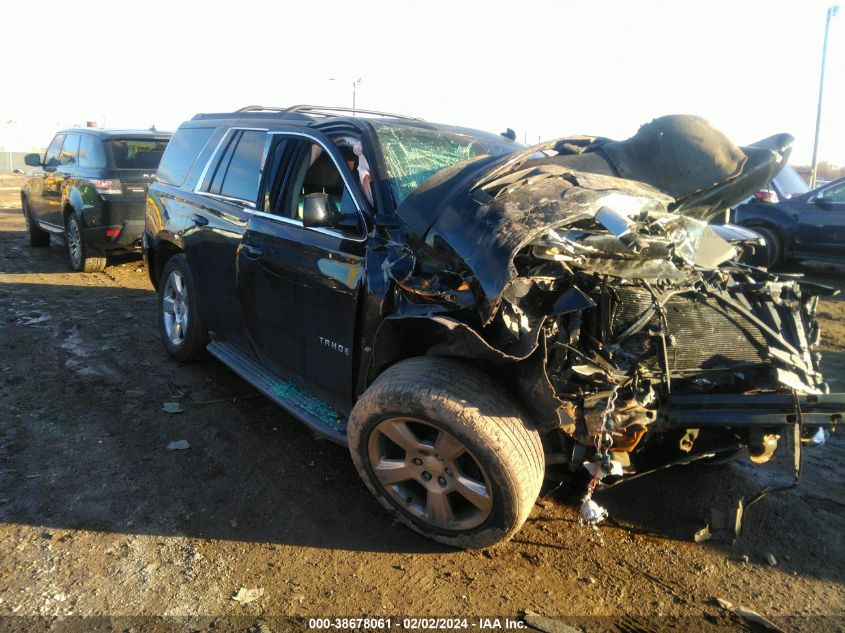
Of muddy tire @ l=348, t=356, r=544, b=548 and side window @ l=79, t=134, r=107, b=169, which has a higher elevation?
side window @ l=79, t=134, r=107, b=169

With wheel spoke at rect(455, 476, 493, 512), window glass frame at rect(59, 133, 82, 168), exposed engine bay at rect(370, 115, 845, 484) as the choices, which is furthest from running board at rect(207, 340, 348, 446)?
window glass frame at rect(59, 133, 82, 168)

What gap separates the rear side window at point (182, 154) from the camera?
5.15 m

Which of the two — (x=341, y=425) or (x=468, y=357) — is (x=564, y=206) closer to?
(x=468, y=357)

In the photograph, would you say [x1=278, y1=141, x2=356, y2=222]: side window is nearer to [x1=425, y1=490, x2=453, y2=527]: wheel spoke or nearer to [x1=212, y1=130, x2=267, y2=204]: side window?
[x1=212, y1=130, x2=267, y2=204]: side window

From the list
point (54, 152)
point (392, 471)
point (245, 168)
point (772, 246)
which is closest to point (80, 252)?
point (54, 152)

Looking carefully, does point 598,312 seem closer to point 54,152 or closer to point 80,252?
point 80,252

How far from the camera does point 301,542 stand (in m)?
3.09

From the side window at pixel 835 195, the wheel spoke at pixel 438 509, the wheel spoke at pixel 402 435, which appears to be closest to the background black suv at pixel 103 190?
the wheel spoke at pixel 402 435

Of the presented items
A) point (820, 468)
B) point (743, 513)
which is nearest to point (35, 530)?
point (743, 513)

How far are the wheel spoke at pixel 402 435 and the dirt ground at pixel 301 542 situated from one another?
0.56 meters

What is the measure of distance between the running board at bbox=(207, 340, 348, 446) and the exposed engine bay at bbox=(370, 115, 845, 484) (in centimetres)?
85

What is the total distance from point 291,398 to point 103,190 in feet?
19.2

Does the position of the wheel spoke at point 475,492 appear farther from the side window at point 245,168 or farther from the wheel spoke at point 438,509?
the side window at point 245,168

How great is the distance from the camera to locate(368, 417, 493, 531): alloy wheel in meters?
2.84
